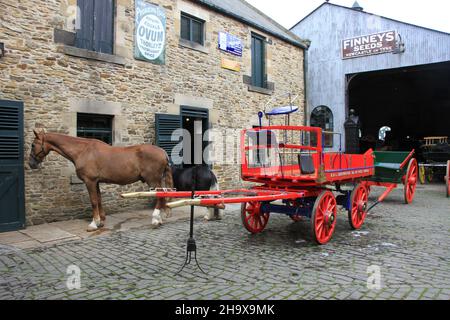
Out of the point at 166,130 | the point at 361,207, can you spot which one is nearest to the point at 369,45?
the point at 166,130

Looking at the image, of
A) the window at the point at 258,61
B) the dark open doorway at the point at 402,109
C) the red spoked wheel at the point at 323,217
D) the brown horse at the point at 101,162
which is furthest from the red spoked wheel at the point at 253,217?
the dark open doorway at the point at 402,109

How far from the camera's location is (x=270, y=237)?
242 inches

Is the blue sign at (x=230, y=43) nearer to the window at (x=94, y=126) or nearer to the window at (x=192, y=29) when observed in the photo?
the window at (x=192, y=29)

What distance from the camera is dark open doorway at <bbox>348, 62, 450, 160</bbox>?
85.1ft

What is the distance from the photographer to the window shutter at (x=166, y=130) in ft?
30.4

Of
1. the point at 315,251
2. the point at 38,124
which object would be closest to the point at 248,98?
the point at 38,124

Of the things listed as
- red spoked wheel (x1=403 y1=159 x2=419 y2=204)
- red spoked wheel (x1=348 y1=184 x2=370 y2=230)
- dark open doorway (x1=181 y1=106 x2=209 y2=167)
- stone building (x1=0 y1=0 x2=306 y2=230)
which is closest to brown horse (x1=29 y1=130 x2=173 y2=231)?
stone building (x1=0 y1=0 x2=306 y2=230)

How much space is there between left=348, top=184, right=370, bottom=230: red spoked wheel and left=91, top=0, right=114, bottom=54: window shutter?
6708 mm

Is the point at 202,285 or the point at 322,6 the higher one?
the point at 322,6

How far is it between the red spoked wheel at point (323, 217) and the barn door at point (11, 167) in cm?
567

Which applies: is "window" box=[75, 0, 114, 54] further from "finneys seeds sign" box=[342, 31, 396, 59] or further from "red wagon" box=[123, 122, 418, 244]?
"finneys seeds sign" box=[342, 31, 396, 59]

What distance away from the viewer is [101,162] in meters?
7.05
